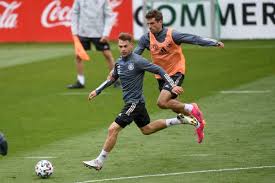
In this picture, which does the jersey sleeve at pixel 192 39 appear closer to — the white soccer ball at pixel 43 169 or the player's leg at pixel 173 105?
the player's leg at pixel 173 105

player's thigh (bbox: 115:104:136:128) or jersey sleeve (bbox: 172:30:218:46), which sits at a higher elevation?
jersey sleeve (bbox: 172:30:218:46)

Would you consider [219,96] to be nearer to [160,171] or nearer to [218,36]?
[160,171]

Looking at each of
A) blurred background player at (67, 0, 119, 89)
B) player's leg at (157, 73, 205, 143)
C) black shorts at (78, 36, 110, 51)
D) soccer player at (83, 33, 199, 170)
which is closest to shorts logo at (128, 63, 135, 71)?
soccer player at (83, 33, 199, 170)

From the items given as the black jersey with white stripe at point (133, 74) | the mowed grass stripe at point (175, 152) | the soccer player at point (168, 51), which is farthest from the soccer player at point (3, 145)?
the soccer player at point (168, 51)

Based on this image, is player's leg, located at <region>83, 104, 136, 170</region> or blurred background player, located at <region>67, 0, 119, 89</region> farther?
blurred background player, located at <region>67, 0, 119, 89</region>

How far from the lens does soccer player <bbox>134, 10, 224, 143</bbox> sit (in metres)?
16.1

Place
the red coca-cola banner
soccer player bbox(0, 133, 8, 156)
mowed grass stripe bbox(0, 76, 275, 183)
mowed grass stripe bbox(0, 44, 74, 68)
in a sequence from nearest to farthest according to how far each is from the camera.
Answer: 1. mowed grass stripe bbox(0, 76, 275, 183)
2. soccer player bbox(0, 133, 8, 156)
3. mowed grass stripe bbox(0, 44, 74, 68)
4. the red coca-cola banner

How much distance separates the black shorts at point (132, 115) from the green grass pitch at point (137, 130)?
66 cm

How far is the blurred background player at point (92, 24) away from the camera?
2358cm

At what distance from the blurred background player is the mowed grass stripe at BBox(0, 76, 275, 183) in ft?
14.7

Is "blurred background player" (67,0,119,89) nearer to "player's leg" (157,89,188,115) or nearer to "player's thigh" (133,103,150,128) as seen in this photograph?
"player's leg" (157,89,188,115)

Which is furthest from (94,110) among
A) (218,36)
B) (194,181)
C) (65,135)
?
(218,36)

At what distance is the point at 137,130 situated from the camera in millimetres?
17844

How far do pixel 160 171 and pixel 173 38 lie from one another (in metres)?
3.26
